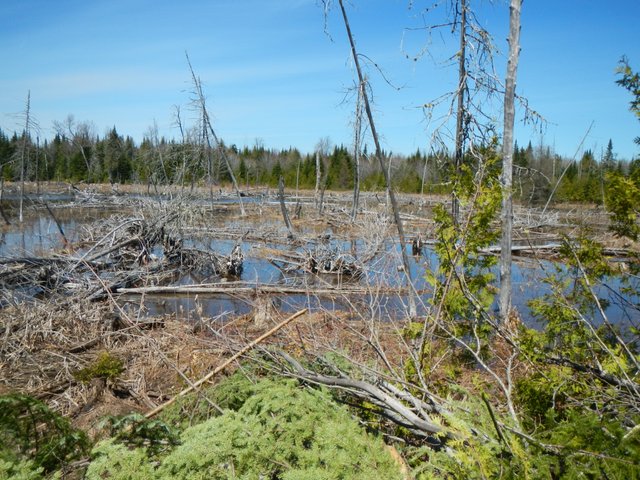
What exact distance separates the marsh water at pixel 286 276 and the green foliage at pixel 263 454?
1716mm

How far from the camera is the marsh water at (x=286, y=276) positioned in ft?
21.4

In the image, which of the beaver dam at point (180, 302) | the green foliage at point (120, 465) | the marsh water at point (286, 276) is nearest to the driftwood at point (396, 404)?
the beaver dam at point (180, 302)

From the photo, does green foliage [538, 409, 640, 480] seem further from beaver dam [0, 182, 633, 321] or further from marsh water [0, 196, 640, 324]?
beaver dam [0, 182, 633, 321]

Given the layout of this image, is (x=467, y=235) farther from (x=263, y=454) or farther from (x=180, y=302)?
(x=180, y=302)

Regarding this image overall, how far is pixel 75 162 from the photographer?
5866 cm

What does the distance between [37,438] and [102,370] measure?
3.51 metres

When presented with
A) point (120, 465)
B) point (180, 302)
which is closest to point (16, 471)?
point (120, 465)

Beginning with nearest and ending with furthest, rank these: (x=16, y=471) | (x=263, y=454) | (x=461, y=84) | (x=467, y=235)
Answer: (x=16, y=471), (x=263, y=454), (x=467, y=235), (x=461, y=84)

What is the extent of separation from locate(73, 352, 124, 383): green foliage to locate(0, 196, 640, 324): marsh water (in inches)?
58.4

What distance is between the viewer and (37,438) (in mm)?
2750

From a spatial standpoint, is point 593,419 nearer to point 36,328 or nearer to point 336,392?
point 336,392

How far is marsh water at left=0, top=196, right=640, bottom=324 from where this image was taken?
21.4 ft

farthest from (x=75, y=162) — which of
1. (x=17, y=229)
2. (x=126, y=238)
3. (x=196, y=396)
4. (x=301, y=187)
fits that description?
(x=196, y=396)

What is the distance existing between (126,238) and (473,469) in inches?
541
